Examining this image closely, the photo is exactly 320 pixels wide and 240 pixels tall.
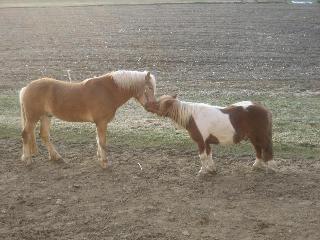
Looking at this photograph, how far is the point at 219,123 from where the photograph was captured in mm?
7820

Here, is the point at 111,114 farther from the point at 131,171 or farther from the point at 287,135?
the point at 287,135

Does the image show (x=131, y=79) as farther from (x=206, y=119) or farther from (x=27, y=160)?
(x=27, y=160)

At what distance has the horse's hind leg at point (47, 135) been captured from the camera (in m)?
8.79

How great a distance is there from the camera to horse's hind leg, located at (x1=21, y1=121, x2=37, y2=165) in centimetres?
861

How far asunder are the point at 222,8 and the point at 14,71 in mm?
22016

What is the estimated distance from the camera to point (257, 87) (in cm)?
1438

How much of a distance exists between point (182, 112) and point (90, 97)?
1.55 metres

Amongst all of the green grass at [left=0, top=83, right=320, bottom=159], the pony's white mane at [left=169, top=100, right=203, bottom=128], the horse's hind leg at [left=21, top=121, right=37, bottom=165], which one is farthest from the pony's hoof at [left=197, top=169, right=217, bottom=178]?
the horse's hind leg at [left=21, top=121, right=37, bottom=165]

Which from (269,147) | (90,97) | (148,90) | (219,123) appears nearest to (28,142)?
(90,97)

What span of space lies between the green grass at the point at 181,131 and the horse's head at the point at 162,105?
1572 mm

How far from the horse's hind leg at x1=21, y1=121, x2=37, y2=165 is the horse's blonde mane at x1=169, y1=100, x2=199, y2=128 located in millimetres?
2456

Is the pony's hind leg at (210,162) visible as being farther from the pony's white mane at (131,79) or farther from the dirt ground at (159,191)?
the pony's white mane at (131,79)

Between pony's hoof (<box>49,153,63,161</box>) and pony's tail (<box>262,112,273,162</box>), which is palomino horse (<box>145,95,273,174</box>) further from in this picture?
pony's hoof (<box>49,153,63,161</box>)

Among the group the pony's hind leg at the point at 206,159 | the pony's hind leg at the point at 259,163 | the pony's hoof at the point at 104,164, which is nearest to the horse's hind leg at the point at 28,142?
the pony's hoof at the point at 104,164
